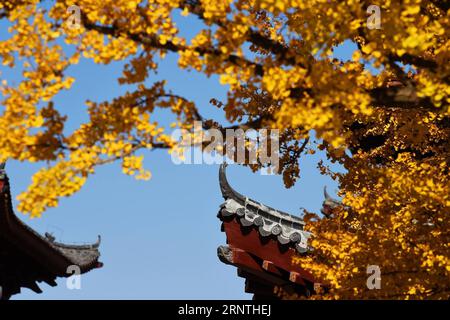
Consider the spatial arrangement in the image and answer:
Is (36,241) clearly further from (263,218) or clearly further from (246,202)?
(263,218)

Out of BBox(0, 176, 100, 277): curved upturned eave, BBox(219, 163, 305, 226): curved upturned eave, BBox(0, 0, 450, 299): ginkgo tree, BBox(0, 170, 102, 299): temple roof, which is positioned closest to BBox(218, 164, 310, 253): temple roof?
BBox(219, 163, 305, 226): curved upturned eave

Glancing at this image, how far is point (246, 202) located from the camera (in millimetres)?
16391

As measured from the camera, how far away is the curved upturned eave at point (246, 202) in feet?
53.8

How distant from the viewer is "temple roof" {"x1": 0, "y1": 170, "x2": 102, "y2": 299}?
57.2 ft

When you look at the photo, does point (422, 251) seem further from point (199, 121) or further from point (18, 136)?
point (18, 136)

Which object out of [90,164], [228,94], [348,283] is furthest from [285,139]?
[90,164]

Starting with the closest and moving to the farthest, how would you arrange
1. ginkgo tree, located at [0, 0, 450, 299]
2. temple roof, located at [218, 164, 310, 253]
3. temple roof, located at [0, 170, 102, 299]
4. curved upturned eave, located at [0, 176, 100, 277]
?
ginkgo tree, located at [0, 0, 450, 299]
temple roof, located at [218, 164, 310, 253]
curved upturned eave, located at [0, 176, 100, 277]
temple roof, located at [0, 170, 102, 299]

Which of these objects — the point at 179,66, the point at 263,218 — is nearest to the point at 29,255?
the point at 263,218

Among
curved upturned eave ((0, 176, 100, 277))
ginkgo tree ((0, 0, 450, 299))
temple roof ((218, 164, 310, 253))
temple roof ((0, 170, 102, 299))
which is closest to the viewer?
ginkgo tree ((0, 0, 450, 299))

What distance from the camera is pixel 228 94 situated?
7.21m

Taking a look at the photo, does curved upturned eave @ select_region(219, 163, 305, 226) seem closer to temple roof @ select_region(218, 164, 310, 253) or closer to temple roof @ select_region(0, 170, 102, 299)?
temple roof @ select_region(218, 164, 310, 253)

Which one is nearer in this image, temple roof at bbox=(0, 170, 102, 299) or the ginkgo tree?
Result: the ginkgo tree

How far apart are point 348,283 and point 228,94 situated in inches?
170

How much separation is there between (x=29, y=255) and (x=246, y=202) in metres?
7.64
